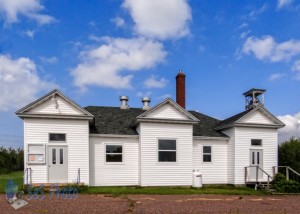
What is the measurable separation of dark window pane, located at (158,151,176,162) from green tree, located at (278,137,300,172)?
35.4 feet

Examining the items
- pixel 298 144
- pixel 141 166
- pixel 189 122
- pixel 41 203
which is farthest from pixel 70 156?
pixel 298 144

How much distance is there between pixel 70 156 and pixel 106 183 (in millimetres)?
3080

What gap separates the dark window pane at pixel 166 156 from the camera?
858 inches

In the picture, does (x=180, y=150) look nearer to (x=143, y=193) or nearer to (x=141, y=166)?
(x=141, y=166)

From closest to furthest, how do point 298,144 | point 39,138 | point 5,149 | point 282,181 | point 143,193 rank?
point 143,193
point 39,138
point 282,181
point 298,144
point 5,149

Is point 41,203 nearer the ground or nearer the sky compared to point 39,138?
nearer the ground

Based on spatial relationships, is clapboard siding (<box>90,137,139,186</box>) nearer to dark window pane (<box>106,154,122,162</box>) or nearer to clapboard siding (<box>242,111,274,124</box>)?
dark window pane (<box>106,154,122,162</box>)

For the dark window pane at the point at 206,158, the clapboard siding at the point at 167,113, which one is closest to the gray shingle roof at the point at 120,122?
the dark window pane at the point at 206,158

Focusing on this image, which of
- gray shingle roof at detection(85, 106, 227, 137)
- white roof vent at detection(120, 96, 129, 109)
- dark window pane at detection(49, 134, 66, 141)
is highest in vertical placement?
white roof vent at detection(120, 96, 129, 109)

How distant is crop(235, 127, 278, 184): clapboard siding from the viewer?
915 inches

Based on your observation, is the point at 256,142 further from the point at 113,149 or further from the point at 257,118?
the point at 113,149

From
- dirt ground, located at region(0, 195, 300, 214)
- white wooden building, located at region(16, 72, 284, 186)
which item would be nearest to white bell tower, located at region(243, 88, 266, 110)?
white wooden building, located at region(16, 72, 284, 186)

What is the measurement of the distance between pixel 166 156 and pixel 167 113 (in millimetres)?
2711

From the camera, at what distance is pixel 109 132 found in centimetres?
2202
